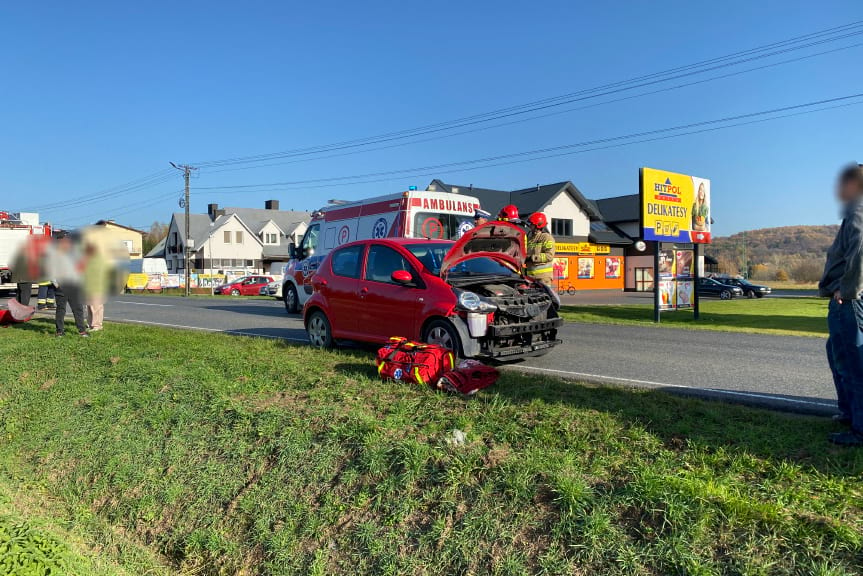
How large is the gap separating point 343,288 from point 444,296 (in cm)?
215

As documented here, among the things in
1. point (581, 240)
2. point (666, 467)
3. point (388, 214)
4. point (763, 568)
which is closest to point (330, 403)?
point (666, 467)

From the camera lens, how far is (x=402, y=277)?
7496mm

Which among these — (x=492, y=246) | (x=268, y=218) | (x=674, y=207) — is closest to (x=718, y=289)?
(x=674, y=207)

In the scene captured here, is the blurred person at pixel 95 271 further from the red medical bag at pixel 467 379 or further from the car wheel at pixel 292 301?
the car wheel at pixel 292 301

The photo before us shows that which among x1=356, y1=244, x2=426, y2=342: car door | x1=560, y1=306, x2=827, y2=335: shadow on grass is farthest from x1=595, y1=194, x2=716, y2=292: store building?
x1=356, y1=244, x2=426, y2=342: car door

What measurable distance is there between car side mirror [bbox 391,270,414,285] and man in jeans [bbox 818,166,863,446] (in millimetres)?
4503

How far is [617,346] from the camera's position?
999 centimetres

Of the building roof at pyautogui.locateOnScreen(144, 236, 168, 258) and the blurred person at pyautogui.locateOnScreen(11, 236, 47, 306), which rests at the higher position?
the building roof at pyautogui.locateOnScreen(144, 236, 168, 258)

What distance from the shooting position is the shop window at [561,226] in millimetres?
50375

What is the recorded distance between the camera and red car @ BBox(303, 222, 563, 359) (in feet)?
22.9

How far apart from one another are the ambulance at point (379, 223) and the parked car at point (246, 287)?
95.8ft

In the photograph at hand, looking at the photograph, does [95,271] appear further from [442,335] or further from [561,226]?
[561,226]

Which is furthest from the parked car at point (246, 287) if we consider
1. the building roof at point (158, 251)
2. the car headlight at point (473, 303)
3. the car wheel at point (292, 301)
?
the car headlight at point (473, 303)

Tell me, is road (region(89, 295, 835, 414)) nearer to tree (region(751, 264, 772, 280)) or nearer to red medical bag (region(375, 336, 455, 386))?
red medical bag (region(375, 336, 455, 386))
